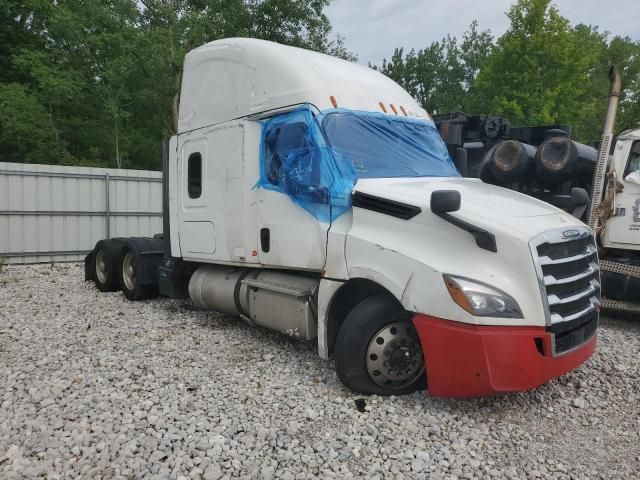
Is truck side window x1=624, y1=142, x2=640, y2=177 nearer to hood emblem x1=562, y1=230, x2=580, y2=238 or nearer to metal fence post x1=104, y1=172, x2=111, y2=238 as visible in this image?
hood emblem x1=562, y1=230, x2=580, y2=238

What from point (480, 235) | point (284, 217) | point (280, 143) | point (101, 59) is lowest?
point (480, 235)

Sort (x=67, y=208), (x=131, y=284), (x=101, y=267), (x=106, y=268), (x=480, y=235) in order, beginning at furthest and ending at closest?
(x=67, y=208) → (x=101, y=267) → (x=106, y=268) → (x=131, y=284) → (x=480, y=235)

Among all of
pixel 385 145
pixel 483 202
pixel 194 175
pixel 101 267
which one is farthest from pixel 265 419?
pixel 101 267

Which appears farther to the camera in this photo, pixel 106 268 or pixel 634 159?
pixel 106 268

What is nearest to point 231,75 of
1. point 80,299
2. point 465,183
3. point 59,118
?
point 465,183

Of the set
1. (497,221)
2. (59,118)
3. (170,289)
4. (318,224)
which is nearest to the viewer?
(497,221)

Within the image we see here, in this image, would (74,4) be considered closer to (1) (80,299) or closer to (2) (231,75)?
(1) (80,299)

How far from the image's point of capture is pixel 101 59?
2244 centimetres

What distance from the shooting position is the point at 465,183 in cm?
480

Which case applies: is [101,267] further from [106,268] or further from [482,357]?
[482,357]

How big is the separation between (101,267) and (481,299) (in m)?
7.17

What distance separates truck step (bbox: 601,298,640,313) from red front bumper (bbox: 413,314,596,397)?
12.4ft

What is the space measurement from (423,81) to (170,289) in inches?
1485

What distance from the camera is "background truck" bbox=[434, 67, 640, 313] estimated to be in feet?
22.2
